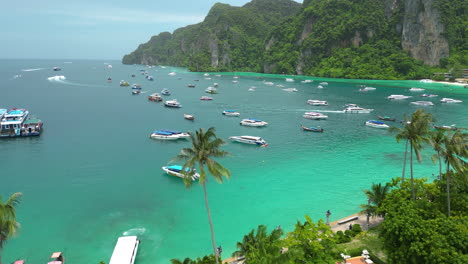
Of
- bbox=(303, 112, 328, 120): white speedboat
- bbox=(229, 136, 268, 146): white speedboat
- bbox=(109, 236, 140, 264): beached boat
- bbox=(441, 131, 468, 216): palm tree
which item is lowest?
bbox=(109, 236, 140, 264): beached boat

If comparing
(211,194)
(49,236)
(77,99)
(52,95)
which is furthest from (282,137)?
(52,95)

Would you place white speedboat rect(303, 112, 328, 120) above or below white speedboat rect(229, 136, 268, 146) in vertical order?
above

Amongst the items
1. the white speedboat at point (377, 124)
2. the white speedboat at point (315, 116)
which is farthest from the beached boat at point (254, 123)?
the white speedboat at point (377, 124)

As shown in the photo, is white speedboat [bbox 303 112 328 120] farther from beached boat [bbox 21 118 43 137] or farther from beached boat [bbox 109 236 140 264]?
beached boat [bbox 21 118 43 137]

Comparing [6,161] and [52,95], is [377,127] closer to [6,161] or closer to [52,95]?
[6,161]

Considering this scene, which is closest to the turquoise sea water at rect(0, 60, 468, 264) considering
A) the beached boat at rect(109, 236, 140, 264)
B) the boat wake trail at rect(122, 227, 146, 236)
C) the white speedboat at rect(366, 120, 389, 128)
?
the boat wake trail at rect(122, 227, 146, 236)

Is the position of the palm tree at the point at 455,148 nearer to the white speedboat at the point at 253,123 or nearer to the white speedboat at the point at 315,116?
the white speedboat at the point at 253,123
